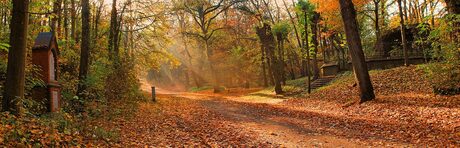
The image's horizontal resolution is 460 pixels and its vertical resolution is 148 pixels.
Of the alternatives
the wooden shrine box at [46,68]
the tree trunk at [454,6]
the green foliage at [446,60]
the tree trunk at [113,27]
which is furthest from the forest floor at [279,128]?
the tree trunk at [113,27]

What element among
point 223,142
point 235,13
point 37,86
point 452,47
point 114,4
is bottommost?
point 223,142

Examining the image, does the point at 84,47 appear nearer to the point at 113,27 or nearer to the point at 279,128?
the point at 113,27

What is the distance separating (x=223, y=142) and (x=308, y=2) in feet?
63.8

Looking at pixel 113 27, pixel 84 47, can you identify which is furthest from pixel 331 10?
pixel 84 47

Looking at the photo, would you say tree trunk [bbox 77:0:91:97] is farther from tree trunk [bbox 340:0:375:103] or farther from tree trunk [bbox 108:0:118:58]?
tree trunk [bbox 340:0:375:103]

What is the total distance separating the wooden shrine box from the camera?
29.9 feet

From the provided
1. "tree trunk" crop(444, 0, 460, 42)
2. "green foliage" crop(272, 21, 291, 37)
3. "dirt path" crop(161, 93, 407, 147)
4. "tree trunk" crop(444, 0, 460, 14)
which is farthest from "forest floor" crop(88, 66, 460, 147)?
"green foliage" crop(272, 21, 291, 37)

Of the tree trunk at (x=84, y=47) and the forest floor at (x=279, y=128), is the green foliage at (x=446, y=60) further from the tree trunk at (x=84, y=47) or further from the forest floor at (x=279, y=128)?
the tree trunk at (x=84, y=47)

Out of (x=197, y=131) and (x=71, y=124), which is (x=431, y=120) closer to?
Answer: (x=197, y=131)

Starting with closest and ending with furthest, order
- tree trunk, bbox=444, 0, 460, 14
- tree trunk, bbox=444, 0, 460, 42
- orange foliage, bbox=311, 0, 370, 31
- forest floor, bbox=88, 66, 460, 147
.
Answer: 1. forest floor, bbox=88, 66, 460, 147
2. tree trunk, bbox=444, 0, 460, 42
3. tree trunk, bbox=444, 0, 460, 14
4. orange foliage, bbox=311, 0, 370, 31

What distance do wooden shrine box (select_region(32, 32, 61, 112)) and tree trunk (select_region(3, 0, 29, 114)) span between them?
2.82m

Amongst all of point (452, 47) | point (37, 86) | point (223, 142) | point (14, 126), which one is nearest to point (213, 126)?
point (223, 142)

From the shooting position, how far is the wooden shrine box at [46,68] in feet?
29.9

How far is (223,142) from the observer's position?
8125 mm
